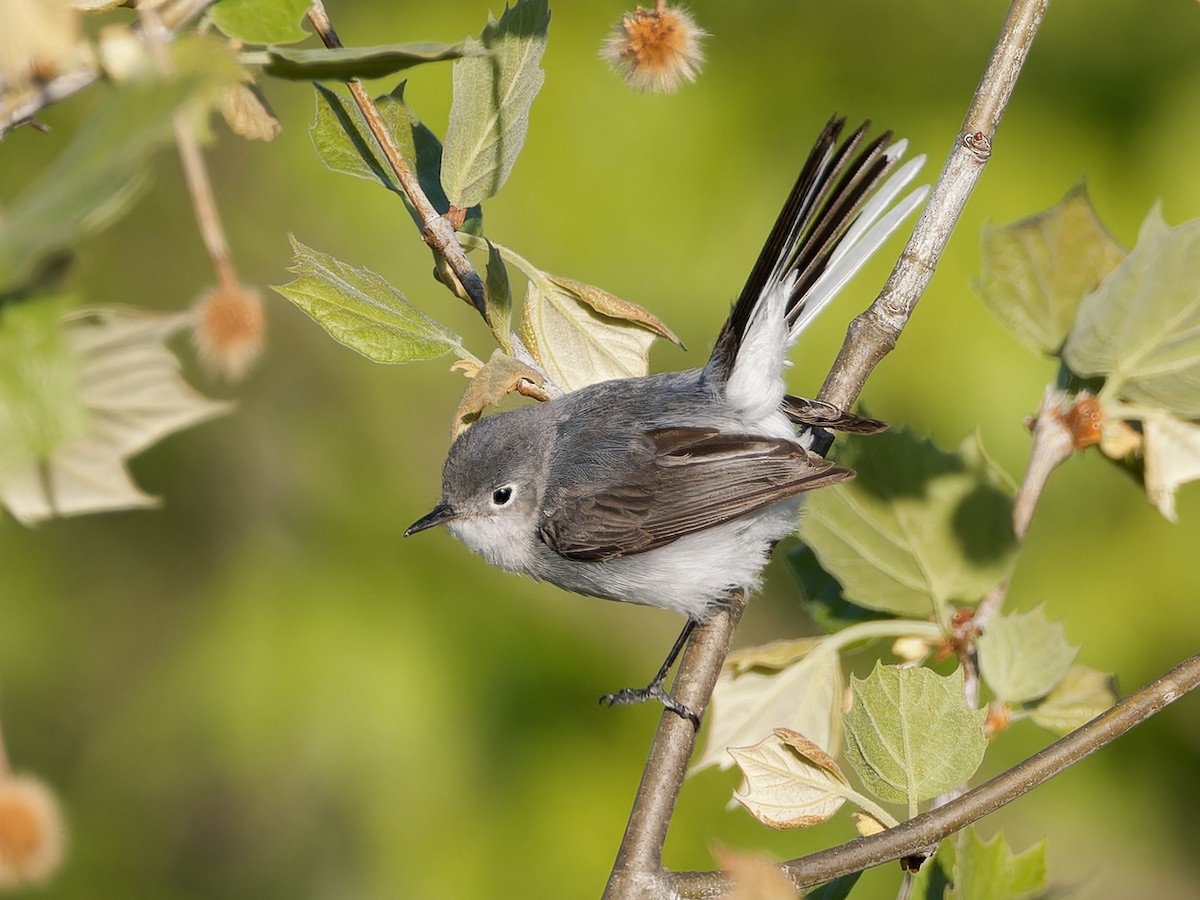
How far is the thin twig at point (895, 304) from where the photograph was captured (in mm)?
1418

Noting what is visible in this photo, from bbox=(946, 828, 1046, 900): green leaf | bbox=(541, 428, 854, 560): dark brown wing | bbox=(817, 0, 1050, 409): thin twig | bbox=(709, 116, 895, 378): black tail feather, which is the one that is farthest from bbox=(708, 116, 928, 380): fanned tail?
bbox=(946, 828, 1046, 900): green leaf

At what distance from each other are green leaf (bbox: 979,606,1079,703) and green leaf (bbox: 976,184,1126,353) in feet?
1.35

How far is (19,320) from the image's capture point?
86 cm

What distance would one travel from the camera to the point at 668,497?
2459 millimetres

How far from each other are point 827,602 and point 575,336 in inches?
22.5

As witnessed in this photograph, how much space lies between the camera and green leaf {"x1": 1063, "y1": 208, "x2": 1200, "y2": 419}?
147 cm

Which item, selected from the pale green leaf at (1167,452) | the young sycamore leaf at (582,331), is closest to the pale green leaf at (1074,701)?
the pale green leaf at (1167,452)

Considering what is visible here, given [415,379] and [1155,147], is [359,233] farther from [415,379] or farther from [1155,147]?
[1155,147]

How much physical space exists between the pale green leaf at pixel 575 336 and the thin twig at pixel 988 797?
0.79 metres

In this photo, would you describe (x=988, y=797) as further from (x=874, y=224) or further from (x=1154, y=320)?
(x=874, y=224)

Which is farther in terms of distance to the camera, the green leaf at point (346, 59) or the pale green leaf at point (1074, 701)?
the pale green leaf at point (1074, 701)

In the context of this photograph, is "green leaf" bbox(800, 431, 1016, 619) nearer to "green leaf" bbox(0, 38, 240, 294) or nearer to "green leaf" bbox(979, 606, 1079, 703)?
"green leaf" bbox(979, 606, 1079, 703)

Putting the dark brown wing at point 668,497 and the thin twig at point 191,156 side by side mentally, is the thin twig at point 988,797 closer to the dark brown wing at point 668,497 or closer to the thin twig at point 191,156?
the thin twig at point 191,156

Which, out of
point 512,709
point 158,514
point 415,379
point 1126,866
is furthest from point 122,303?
point 1126,866
